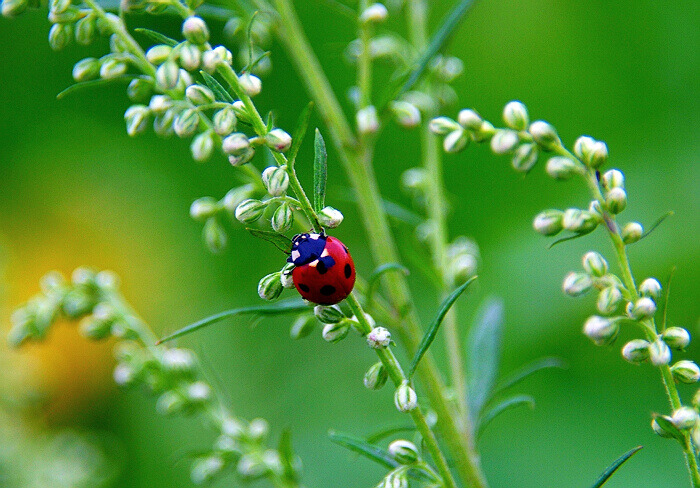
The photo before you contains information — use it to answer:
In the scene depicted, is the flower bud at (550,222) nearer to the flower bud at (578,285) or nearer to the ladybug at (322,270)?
the flower bud at (578,285)

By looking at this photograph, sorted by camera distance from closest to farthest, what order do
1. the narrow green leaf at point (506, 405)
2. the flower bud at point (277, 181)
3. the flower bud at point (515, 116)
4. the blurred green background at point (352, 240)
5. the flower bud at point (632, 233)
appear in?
the flower bud at point (277, 181), the flower bud at point (632, 233), the flower bud at point (515, 116), the narrow green leaf at point (506, 405), the blurred green background at point (352, 240)

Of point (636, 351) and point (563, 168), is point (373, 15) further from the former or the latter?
point (636, 351)

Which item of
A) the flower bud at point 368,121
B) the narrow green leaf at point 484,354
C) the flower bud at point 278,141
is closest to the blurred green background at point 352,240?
the narrow green leaf at point 484,354

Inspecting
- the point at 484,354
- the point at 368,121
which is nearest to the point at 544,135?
the point at 368,121

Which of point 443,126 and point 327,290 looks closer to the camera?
point 327,290

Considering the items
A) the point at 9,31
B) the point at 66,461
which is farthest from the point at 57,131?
the point at 66,461

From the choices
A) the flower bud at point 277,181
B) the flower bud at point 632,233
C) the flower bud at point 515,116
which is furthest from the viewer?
the flower bud at point 515,116

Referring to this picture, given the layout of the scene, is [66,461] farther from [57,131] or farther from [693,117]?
[693,117]
